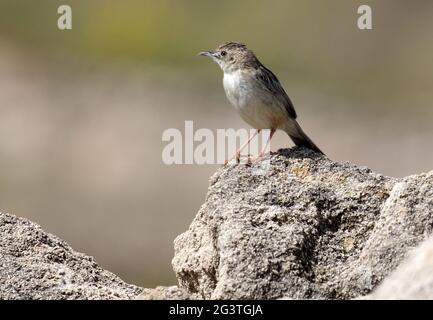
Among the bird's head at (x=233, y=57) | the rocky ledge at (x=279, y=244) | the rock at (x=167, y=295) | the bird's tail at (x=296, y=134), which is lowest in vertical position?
the rock at (x=167, y=295)

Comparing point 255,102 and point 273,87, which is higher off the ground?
point 273,87

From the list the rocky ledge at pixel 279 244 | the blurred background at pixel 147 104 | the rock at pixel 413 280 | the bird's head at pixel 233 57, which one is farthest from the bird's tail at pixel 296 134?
the blurred background at pixel 147 104

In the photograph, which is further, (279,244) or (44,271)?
(44,271)

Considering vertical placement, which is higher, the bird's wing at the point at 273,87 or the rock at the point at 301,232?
the bird's wing at the point at 273,87

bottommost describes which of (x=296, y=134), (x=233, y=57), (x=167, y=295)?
(x=167, y=295)

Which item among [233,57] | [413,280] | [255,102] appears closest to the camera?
[413,280]

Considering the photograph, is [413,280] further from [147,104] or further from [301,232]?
[147,104]

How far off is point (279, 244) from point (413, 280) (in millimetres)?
964

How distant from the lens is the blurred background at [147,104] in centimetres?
1892

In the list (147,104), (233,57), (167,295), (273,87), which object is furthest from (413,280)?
(147,104)

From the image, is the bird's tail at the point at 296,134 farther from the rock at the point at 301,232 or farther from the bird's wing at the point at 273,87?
the rock at the point at 301,232

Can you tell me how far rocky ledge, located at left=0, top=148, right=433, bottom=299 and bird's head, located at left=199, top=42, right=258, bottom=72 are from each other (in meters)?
1.87

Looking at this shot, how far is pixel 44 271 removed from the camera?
6.25m

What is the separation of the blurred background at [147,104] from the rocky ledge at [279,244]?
9449mm
